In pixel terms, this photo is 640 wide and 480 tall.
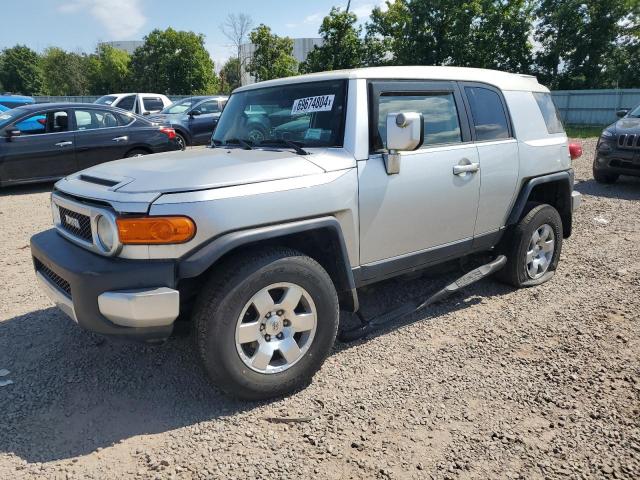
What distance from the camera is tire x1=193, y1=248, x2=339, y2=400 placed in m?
2.60

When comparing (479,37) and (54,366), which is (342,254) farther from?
(479,37)

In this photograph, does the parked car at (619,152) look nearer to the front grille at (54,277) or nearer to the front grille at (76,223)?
the front grille at (76,223)

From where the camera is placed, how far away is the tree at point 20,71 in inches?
2272

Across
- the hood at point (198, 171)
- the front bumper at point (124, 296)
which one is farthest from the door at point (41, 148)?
the front bumper at point (124, 296)

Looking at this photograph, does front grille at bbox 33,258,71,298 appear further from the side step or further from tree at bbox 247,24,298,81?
tree at bbox 247,24,298,81

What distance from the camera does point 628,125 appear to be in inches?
347

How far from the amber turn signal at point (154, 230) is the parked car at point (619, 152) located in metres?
8.58

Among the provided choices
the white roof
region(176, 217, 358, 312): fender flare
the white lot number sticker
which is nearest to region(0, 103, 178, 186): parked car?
the white roof

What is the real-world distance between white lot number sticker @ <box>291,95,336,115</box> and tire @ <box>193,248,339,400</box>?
40.0 inches

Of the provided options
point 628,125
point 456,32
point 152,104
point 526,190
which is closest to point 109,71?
point 456,32

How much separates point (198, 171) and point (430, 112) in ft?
5.82

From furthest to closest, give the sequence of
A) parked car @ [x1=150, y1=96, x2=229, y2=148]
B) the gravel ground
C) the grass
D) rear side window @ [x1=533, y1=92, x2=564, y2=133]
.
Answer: the grass → parked car @ [x1=150, y1=96, x2=229, y2=148] → rear side window @ [x1=533, y1=92, x2=564, y2=133] → the gravel ground

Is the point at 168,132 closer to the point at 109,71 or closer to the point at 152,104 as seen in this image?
the point at 152,104

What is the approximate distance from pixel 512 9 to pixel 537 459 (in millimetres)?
34143
